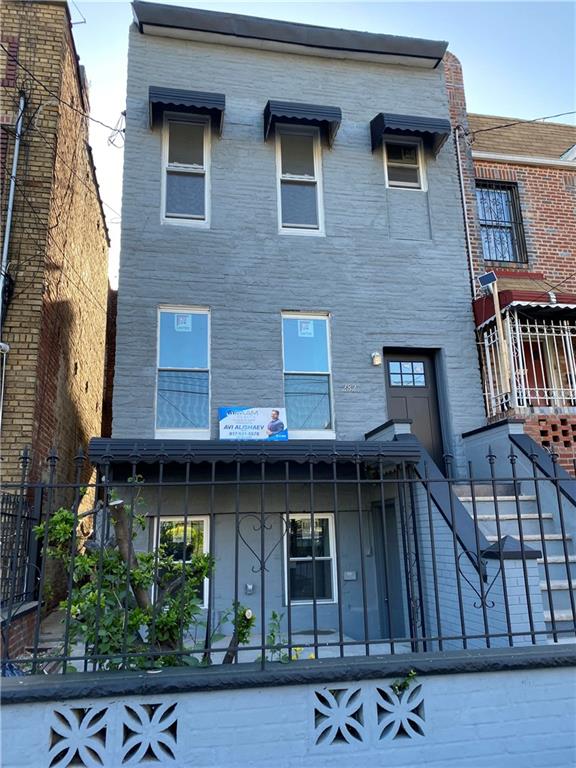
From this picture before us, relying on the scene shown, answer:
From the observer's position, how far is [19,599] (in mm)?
6828

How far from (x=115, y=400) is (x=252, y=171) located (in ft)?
14.6

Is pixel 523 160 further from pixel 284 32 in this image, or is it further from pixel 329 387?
pixel 329 387

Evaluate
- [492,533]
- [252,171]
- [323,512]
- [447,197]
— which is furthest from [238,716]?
[447,197]

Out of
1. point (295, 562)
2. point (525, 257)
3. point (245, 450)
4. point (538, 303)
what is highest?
point (525, 257)

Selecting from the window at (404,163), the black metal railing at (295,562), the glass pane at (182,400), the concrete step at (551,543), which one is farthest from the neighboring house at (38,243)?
the concrete step at (551,543)

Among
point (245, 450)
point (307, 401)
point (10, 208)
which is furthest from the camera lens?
point (307, 401)

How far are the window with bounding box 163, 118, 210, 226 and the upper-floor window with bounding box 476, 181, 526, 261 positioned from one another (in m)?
5.14

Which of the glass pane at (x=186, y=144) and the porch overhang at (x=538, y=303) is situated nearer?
the porch overhang at (x=538, y=303)

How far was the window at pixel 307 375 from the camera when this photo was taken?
348 inches

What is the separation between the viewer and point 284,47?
33.2 ft

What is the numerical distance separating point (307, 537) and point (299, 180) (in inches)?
232

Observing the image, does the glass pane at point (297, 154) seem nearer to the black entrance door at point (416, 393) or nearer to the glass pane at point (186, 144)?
the glass pane at point (186, 144)

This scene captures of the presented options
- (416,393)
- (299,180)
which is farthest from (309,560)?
(299,180)

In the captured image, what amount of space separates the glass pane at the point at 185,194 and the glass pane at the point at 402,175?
3334 mm
